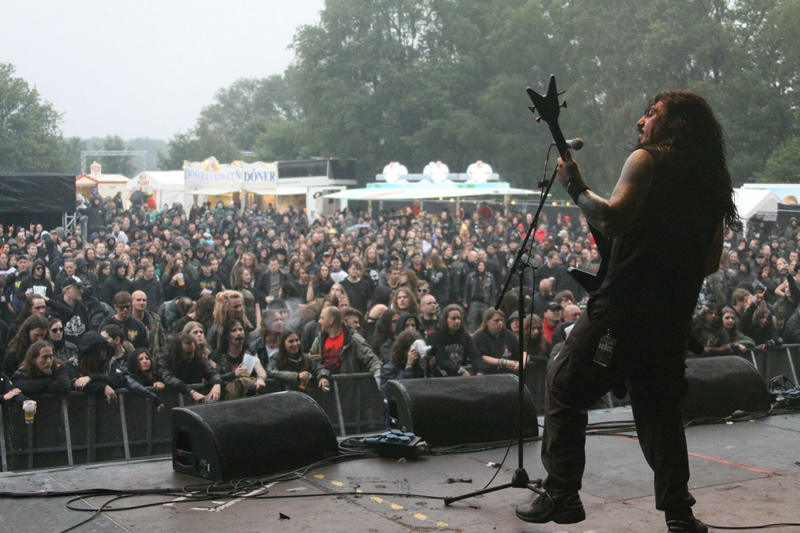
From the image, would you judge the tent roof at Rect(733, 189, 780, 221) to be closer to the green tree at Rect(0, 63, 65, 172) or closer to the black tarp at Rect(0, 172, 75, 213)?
the black tarp at Rect(0, 172, 75, 213)

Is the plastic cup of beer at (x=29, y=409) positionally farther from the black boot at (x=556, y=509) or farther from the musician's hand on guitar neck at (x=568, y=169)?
the musician's hand on guitar neck at (x=568, y=169)

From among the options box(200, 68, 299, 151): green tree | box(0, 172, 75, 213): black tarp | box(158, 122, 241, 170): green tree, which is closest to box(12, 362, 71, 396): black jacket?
box(0, 172, 75, 213): black tarp

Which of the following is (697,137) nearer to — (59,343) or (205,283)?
(59,343)

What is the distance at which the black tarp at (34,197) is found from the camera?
Result: 21.0m

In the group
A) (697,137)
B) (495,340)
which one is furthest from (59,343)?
(697,137)

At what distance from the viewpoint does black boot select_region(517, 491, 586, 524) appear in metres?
3.66

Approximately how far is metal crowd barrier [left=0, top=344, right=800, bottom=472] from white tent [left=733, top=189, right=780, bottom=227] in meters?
19.0

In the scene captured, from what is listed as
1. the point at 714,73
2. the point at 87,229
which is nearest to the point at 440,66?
the point at 714,73

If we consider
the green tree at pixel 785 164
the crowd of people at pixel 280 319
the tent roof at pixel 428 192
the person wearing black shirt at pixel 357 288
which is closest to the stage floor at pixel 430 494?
the crowd of people at pixel 280 319

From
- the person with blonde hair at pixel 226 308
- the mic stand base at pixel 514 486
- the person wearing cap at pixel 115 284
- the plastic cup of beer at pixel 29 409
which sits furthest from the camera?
the person wearing cap at pixel 115 284

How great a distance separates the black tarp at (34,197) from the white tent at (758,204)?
17315 mm

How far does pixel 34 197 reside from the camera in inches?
843

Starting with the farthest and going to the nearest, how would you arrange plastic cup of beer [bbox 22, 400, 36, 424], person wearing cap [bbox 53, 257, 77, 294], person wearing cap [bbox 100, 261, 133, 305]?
person wearing cap [bbox 100, 261, 133, 305] < person wearing cap [bbox 53, 257, 77, 294] < plastic cup of beer [bbox 22, 400, 36, 424]

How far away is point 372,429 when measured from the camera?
8.26m
